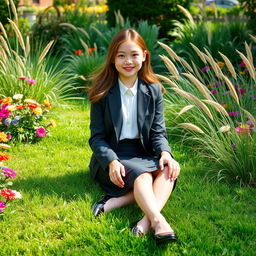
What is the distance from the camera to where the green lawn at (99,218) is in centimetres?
254

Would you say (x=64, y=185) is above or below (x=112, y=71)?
below

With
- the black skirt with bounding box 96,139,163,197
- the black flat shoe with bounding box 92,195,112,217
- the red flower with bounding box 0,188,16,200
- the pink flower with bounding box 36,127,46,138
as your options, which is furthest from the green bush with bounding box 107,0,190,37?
the red flower with bounding box 0,188,16,200

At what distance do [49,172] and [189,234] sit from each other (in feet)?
4.67

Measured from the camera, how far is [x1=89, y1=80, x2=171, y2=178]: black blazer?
3.19 m

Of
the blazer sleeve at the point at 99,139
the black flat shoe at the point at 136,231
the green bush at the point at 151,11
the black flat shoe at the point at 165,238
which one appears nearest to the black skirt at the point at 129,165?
the blazer sleeve at the point at 99,139

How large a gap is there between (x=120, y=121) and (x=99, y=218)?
730mm

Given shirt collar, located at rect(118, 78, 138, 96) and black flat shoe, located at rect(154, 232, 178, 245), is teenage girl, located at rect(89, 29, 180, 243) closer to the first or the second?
shirt collar, located at rect(118, 78, 138, 96)

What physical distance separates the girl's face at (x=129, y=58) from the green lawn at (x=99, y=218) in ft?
2.92

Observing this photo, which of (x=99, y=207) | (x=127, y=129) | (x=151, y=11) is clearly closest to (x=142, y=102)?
(x=127, y=129)

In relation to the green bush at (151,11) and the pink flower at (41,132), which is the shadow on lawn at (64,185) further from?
the green bush at (151,11)

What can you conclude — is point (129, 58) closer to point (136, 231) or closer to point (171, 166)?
point (171, 166)

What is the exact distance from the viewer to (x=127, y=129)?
325cm

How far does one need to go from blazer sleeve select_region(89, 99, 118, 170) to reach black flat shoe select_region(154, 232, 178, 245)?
0.68 m

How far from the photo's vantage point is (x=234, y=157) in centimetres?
340
